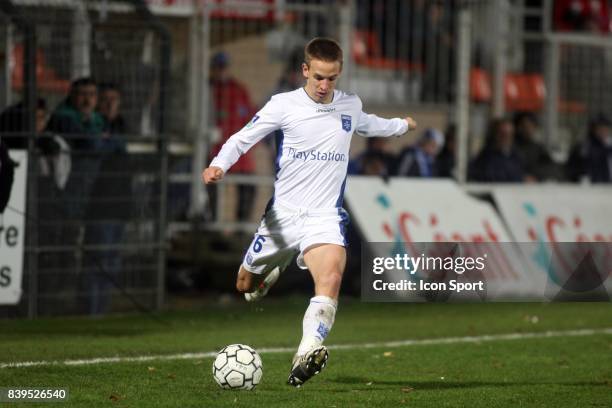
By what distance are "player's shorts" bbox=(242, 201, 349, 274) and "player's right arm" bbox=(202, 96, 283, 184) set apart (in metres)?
0.52

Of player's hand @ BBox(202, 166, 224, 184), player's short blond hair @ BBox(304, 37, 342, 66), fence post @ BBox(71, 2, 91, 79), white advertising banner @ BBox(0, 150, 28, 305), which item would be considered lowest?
white advertising banner @ BBox(0, 150, 28, 305)

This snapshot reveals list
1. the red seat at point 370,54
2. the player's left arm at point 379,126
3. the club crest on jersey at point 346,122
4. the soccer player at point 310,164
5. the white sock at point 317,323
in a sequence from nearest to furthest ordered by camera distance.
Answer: the white sock at point 317,323
the soccer player at point 310,164
the club crest on jersey at point 346,122
the player's left arm at point 379,126
the red seat at point 370,54

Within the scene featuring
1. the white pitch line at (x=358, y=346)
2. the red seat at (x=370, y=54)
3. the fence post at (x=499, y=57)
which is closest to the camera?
the white pitch line at (x=358, y=346)

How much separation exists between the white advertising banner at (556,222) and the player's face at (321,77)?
7776 mm

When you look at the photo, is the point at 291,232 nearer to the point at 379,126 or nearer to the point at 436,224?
the point at 379,126

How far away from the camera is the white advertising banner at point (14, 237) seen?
13.2m

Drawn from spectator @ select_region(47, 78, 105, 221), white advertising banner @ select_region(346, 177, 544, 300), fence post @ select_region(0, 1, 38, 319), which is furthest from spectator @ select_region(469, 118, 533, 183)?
fence post @ select_region(0, 1, 38, 319)

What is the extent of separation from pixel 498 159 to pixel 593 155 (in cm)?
180

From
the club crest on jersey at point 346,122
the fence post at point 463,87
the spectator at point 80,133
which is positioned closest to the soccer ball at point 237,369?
the club crest on jersey at point 346,122

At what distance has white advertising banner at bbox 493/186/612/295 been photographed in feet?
55.5

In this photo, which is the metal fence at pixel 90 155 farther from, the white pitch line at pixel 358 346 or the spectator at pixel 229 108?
the white pitch line at pixel 358 346

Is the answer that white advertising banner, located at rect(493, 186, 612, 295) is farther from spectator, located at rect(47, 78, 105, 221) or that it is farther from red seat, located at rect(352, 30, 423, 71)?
spectator, located at rect(47, 78, 105, 221)

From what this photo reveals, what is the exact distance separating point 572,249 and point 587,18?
535 cm

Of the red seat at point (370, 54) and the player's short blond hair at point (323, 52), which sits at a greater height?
the player's short blond hair at point (323, 52)
